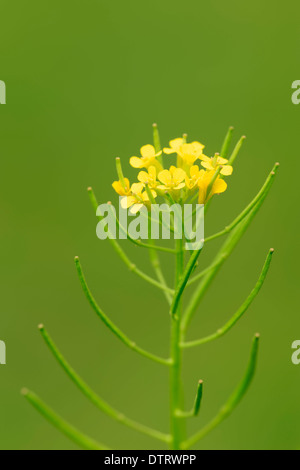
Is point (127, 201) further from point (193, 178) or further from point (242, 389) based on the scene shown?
point (242, 389)

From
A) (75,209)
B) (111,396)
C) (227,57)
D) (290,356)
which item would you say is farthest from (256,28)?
(111,396)

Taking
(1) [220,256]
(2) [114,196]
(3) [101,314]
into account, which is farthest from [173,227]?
(2) [114,196]

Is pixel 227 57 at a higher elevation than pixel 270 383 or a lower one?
higher

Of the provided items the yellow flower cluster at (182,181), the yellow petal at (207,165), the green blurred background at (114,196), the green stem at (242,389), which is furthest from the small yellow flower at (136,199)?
the green blurred background at (114,196)

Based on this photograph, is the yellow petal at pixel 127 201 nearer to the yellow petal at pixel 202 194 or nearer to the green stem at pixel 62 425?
the yellow petal at pixel 202 194

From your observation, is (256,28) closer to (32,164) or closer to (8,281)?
(32,164)

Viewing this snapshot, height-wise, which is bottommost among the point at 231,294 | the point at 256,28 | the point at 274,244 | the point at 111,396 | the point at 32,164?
the point at 111,396
